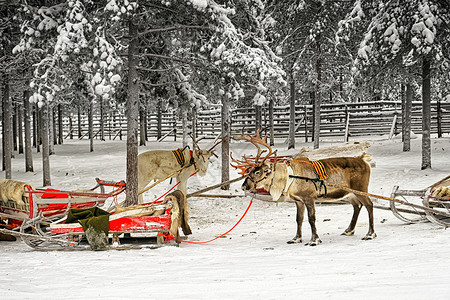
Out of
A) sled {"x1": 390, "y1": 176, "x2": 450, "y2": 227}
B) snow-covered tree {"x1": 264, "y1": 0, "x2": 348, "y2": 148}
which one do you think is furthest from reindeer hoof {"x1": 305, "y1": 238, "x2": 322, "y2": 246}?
snow-covered tree {"x1": 264, "y1": 0, "x2": 348, "y2": 148}

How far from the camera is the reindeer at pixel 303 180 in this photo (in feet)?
27.1

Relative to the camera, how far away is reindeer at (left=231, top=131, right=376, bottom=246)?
325 inches

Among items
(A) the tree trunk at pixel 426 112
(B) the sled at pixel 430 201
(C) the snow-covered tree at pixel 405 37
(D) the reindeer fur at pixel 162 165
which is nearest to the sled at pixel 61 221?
(D) the reindeer fur at pixel 162 165

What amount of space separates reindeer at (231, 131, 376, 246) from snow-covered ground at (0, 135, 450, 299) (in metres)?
0.55

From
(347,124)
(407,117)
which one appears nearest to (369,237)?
(407,117)

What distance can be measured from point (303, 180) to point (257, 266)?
2316mm

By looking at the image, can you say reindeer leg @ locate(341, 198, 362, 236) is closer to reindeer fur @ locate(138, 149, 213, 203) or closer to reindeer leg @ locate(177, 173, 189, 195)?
reindeer fur @ locate(138, 149, 213, 203)

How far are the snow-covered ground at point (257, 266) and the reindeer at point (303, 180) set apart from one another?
0.55 metres

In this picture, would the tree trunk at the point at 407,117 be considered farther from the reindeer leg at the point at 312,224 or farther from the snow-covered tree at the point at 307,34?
the reindeer leg at the point at 312,224

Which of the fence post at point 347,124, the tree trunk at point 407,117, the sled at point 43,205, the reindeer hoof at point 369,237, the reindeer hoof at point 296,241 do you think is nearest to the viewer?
the reindeer hoof at point 369,237

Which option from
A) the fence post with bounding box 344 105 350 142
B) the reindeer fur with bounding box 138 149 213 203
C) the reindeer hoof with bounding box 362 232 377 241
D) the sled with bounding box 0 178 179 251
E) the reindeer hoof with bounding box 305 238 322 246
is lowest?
the reindeer hoof with bounding box 305 238 322 246

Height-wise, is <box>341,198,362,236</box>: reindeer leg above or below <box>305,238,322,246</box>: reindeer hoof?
above

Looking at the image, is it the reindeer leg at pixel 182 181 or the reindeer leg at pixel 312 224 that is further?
the reindeer leg at pixel 182 181

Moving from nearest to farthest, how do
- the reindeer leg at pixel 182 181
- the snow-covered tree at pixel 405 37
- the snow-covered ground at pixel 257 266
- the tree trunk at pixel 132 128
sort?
1. the snow-covered ground at pixel 257 266
2. the tree trunk at pixel 132 128
3. the reindeer leg at pixel 182 181
4. the snow-covered tree at pixel 405 37
